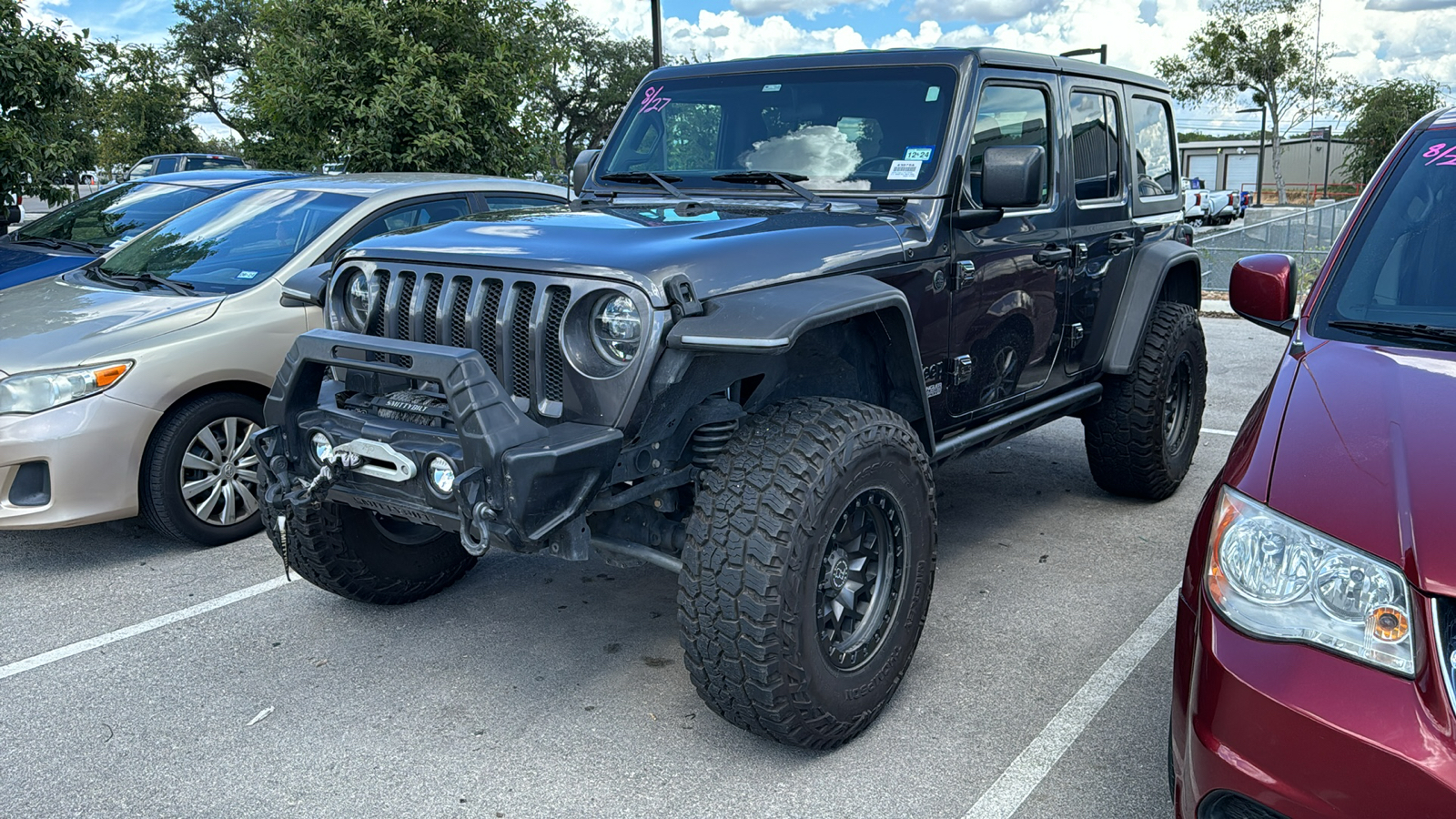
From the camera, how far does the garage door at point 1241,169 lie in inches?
2928

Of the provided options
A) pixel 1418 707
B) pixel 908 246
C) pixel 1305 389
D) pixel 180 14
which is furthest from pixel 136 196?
pixel 180 14

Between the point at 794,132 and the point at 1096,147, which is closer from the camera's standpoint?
the point at 794,132

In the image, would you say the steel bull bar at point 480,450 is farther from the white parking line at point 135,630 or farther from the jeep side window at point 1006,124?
the jeep side window at point 1006,124

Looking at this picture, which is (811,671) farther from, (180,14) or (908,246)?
(180,14)

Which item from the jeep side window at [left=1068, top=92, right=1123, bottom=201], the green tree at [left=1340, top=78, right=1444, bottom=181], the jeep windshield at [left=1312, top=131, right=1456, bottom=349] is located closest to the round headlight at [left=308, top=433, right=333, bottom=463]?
the jeep windshield at [left=1312, top=131, right=1456, bottom=349]

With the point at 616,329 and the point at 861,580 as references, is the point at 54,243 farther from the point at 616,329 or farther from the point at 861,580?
the point at 861,580

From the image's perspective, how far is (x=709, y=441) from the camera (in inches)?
129

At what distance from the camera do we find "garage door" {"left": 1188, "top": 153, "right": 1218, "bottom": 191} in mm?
71812

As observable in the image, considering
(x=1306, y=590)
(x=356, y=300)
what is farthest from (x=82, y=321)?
(x=1306, y=590)

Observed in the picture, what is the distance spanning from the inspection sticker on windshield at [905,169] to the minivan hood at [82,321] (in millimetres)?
3093

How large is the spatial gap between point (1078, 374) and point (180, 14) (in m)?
40.9

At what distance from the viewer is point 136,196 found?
753cm

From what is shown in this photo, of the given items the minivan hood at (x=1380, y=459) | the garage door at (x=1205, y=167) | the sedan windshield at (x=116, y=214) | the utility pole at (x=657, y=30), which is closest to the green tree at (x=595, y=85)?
the utility pole at (x=657, y=30)

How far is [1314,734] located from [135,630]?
3.93 metres
